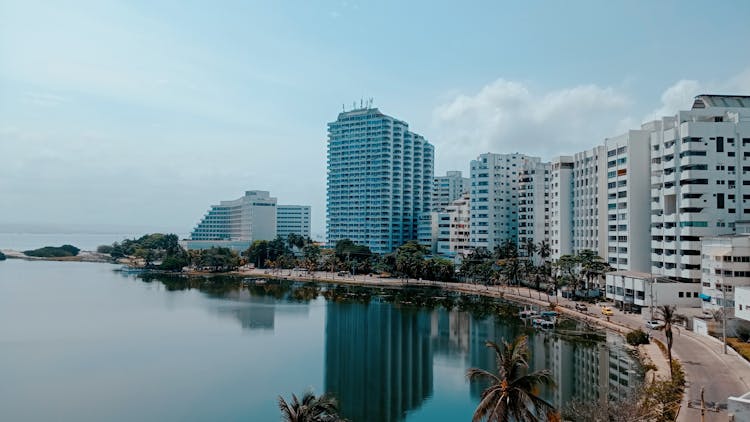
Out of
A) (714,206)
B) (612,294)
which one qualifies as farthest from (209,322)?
(714,206)

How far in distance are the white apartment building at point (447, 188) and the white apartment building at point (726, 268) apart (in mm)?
103959

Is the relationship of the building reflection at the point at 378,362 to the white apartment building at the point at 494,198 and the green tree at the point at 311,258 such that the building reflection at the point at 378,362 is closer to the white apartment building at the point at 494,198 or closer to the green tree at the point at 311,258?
the white apartment building at the point at 494,198

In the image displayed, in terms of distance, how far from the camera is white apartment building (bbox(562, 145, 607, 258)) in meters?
72.9

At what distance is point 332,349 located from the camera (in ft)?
155

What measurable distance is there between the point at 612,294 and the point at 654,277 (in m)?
6.59

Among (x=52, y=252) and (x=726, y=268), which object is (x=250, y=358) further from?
(x=52, y=252)

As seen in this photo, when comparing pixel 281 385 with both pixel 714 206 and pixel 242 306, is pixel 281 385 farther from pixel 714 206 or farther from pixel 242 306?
pixel 714 206

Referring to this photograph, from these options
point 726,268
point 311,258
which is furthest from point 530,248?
point 311,258

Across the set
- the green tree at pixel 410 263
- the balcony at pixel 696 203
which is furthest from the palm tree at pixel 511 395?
the green tree at pixel 410 263

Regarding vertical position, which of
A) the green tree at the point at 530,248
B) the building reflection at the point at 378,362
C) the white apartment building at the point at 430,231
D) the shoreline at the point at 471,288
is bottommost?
the building reflection at the point at 378,362

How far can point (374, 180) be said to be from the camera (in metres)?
127

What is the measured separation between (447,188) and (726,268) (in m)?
108

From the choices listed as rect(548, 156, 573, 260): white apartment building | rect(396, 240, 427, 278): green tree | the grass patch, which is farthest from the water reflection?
rect(548, 156, 573, 260): white apartment building

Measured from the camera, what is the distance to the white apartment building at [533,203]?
91.1m
